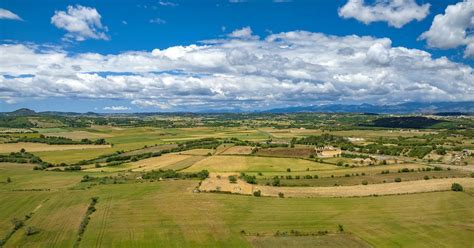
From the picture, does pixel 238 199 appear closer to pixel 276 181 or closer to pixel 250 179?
pixel 276 181

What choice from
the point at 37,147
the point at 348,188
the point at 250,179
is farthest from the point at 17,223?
the point at 37,147

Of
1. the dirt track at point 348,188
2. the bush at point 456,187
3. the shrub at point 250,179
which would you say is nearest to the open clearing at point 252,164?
the shrub at point 250,179

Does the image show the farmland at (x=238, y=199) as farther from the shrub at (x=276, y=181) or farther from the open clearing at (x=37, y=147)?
the open clearing at (x=37, y=147)

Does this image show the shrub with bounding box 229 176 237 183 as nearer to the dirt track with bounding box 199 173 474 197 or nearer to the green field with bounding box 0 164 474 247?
the dirt track with bounding box 199 173 474 197

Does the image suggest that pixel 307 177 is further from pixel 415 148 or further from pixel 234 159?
pixel 415 148

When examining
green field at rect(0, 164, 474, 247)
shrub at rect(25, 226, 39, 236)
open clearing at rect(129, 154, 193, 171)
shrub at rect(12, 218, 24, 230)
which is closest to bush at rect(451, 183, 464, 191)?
green field at rect(0, 164, 474, 247)

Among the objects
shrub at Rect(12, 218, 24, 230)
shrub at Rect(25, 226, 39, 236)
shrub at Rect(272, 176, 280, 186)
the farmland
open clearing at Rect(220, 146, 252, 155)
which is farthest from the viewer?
open clearing at Rect(220, 146, 252, 155)
